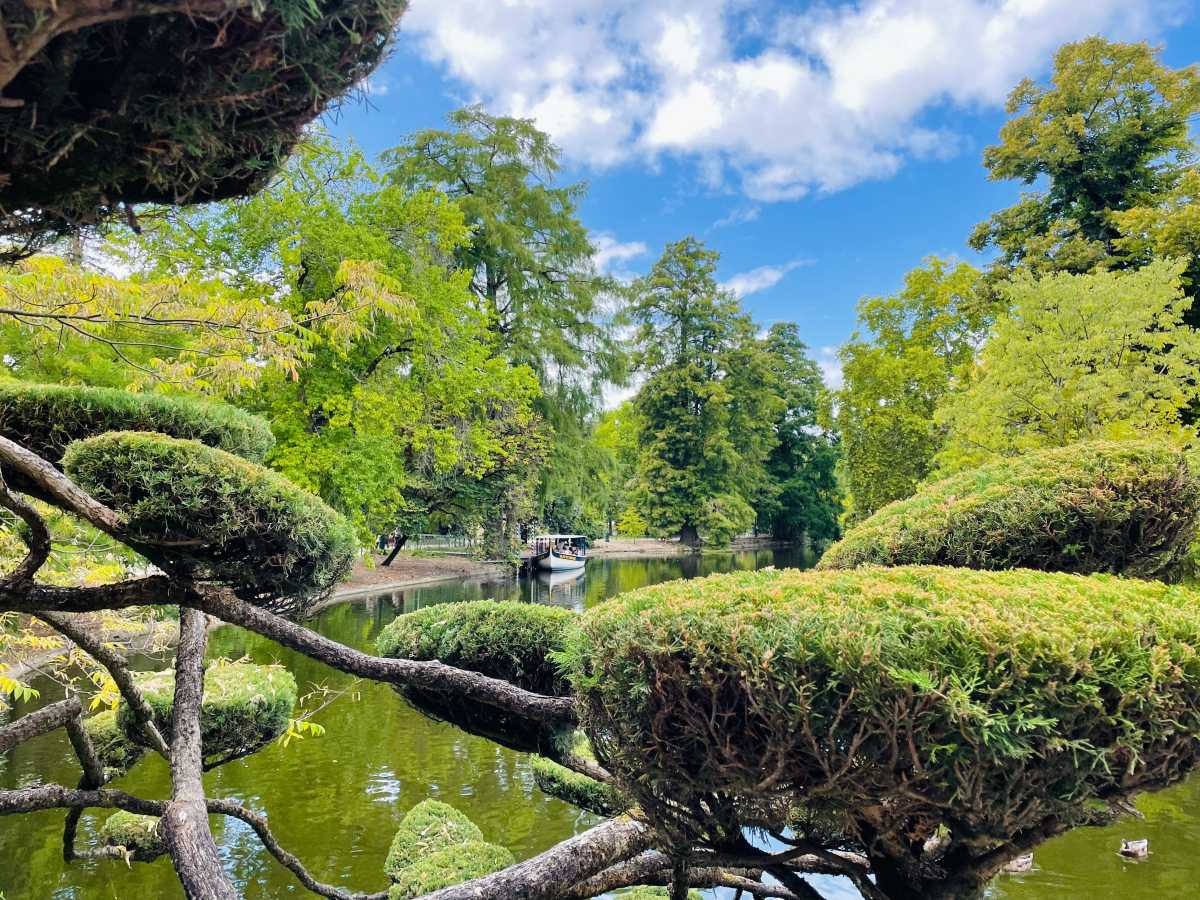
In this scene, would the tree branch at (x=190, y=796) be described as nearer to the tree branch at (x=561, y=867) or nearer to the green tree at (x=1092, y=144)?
the tree branch at (x=561, y=867)

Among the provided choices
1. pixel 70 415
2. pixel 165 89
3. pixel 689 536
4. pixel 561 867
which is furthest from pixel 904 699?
pixel 689 536

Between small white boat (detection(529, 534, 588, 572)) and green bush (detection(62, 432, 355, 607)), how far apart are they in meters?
24.0

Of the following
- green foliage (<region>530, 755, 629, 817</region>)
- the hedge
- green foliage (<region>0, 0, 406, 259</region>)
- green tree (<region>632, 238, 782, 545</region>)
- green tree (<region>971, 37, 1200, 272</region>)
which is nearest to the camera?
green foliage (<region>0, 0, 406, 259</region>)

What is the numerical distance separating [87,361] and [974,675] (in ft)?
33.3

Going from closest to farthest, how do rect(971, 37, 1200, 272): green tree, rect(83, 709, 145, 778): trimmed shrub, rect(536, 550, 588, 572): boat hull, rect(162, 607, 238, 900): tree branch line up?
rect(162, 607, 238, 900): tree branch
rect(83, 709, 145, 778): trimmed shrub
rect(971, 37, 1200, 272): green tree
rect(536, 550, 588, 572): boat hull

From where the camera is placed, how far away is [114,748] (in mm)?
5379

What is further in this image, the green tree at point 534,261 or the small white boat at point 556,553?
the small white boat at point 556,553

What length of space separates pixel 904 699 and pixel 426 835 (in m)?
4.36

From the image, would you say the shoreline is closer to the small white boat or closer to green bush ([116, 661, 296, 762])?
the small white boat

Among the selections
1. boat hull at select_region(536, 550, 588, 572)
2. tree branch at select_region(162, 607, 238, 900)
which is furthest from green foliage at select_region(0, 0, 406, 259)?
boat hull at select_region(536, 550, 588, 572)

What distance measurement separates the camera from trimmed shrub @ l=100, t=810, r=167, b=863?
549 cm

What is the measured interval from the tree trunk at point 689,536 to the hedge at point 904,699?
33.0 meters

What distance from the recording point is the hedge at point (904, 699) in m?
1.57

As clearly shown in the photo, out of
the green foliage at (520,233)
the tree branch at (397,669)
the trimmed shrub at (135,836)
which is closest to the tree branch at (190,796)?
the tree branch at (397,669)
